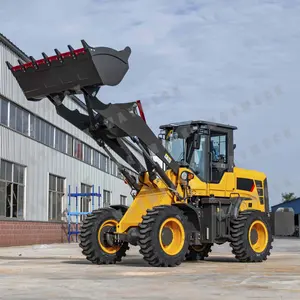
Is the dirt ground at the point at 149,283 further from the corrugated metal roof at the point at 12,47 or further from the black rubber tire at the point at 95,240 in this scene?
the corrugated metal roof at the point at 12,47

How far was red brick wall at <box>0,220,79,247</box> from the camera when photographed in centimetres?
2981

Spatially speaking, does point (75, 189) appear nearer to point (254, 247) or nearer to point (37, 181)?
point (37, 181)

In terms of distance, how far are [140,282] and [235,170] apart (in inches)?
282

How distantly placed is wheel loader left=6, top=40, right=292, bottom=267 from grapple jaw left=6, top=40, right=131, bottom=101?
2 cm

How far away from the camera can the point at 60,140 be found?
39.0 metres

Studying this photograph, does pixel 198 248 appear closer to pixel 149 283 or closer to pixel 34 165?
pixel 149 283

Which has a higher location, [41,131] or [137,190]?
[41,131]

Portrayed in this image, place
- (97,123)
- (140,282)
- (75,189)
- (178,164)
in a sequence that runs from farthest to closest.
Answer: (75,189) → (178,164) → (97,123) → (140,282)

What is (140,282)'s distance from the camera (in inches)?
452

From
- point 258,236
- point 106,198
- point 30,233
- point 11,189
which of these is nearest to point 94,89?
point 258,236

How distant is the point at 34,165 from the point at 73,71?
20381mm

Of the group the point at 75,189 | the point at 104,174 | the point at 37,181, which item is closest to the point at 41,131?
the point at 37,181

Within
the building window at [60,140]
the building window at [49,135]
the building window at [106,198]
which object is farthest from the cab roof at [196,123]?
the building window at [106,198]

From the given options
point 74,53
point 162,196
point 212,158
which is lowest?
point 162,196
